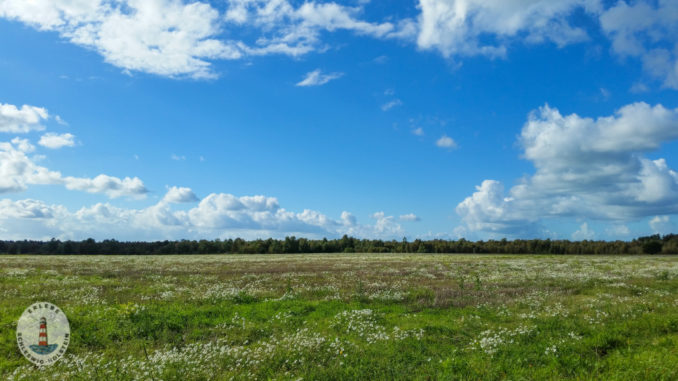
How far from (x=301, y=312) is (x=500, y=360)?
9080mm

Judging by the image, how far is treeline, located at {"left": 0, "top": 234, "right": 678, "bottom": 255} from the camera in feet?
364

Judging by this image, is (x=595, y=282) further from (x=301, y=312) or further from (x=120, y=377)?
(x=120, y=377)

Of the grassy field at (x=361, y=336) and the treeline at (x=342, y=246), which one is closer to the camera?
the grassy field at (x=361, y=336)

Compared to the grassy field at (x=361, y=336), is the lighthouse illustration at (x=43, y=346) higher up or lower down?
lower down

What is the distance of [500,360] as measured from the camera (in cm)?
1060

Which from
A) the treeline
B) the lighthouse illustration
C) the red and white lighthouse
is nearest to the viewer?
the lighthouse illustration

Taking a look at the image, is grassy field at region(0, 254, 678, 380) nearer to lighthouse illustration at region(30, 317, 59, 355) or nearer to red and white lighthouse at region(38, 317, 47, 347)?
lighthouse illustration at region(30, 317, 59, 355)

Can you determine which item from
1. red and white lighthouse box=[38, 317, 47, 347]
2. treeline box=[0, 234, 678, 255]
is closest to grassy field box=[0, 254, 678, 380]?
red and white lighthouse box=[38, 317, 47, 347]

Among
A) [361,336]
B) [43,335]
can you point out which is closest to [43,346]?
[43,335]

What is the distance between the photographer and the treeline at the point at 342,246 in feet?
364

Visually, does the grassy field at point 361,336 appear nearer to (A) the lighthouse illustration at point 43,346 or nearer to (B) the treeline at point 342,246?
(A) the lighthouse illustration at point 43,346

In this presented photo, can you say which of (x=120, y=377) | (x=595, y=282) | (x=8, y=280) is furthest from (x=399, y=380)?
(x=8, y=280)

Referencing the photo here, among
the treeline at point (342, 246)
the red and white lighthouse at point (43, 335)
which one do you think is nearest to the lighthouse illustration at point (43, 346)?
the red and white lighthouse at point (43, 335)

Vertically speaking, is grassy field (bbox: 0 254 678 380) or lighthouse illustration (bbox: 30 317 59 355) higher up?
grassy field (bbox: 0 254 678 380)
